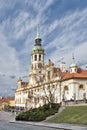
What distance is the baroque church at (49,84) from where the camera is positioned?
11425cm

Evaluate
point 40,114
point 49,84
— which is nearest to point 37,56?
point 49,84

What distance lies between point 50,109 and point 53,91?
4268cm

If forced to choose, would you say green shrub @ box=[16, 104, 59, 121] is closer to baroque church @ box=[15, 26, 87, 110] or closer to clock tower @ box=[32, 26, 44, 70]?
baroque church @ box=[15, 26, 87, 110]

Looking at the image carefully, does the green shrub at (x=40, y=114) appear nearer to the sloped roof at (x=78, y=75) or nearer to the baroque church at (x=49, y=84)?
the baroque church at (x=49, y=84)

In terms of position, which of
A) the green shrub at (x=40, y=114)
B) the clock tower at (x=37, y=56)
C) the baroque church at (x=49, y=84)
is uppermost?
the clock tower at (x=37, y=56)

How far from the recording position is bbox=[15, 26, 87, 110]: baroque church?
375ft

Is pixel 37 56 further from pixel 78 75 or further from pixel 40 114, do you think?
pixel 40 114

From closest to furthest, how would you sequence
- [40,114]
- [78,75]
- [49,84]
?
[40,114], [78,75], [49,84]

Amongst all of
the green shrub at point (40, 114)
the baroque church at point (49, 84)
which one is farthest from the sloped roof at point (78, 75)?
the green shrub at point (40, 114)

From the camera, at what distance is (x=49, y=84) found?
126250 millimetres

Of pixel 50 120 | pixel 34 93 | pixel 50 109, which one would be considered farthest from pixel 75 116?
pixel 34 93

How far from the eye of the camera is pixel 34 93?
140875 mm

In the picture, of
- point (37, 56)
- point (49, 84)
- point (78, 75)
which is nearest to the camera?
point (78, 75)

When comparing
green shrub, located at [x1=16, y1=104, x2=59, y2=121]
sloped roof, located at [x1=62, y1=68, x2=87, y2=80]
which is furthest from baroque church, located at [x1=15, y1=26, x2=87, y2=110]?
green shrub, located at [x1=16, y1=104, x2=59, y2=121]
